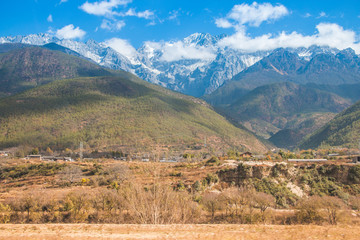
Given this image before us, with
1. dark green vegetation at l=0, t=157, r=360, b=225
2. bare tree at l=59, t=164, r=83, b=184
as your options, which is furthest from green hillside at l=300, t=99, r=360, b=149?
bare tree at l=59, t=164, r=83, b=184

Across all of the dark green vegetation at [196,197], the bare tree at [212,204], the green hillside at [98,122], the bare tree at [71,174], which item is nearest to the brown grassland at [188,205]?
the bare tree at [212,204]

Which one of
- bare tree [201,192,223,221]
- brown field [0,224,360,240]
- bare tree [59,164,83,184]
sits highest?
bare tree [59,164,83,184]

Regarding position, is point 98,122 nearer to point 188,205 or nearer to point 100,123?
point 100,123

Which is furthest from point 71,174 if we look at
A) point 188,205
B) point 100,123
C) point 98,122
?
point 98,122

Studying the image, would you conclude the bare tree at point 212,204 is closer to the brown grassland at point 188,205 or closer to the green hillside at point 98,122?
the brown grassland at point 188,205

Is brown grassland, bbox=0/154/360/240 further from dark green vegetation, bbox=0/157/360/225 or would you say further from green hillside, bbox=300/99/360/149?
green hillside, bbox=300/99/360/149

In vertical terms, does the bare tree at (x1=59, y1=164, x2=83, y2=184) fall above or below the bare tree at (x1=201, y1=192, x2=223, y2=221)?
above
